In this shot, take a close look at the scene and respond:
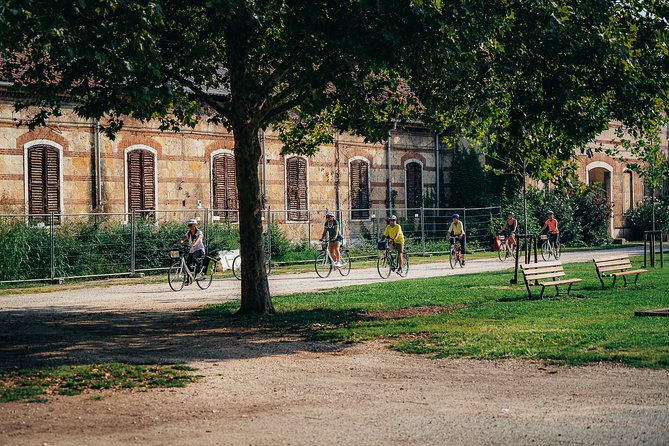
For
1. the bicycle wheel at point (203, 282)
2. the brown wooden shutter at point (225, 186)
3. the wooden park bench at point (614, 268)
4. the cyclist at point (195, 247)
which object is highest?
the brown wooden shutter at point (225, 186)

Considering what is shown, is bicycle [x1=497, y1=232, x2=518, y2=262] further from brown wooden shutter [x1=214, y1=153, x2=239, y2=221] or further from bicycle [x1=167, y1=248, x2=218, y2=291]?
bicycle [x1=167, y1=248, x2=218, y2=291]

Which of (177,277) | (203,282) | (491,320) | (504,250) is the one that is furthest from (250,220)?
(504,250)

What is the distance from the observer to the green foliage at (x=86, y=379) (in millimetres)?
9508

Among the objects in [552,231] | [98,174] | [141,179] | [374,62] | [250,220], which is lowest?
[552,231]

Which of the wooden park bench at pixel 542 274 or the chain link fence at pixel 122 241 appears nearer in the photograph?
the wooden park bench at pixel 542 274

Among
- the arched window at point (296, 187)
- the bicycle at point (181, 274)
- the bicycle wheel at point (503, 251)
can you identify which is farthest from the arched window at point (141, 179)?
the bicycle wheel at point (503, 251)

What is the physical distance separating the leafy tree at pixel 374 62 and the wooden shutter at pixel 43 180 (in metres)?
11.1

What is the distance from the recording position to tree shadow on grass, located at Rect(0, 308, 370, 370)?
1195 cm

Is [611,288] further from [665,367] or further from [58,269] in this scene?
[58,269]

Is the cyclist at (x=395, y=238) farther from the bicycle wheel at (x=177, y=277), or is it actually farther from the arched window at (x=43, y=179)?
the arched window at (x=43, y=179)

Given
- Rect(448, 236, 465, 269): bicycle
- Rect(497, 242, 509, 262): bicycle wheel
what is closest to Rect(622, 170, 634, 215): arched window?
Rect(497, 242, 509, 262): bicycle wheel

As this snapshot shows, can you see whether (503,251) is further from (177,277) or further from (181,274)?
(177,277)

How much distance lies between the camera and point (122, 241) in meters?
26.7

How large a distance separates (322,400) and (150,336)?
5.69m
